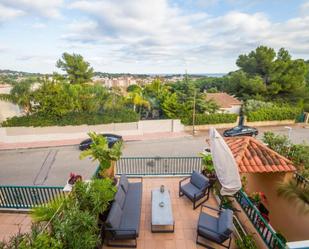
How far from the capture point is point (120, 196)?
5766 millimetres

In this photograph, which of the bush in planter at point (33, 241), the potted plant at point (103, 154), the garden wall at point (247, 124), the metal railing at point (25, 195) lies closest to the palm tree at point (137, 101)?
the garden wall at point (247, 124)

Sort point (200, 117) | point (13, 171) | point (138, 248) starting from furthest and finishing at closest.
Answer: point (200, 117) → point (13, 171) → point (138, 248)

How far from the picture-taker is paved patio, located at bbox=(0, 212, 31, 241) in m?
6.09

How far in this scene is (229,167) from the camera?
5.06 m

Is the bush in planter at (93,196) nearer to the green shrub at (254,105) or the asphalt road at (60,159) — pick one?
the asphalt road at (60,159)

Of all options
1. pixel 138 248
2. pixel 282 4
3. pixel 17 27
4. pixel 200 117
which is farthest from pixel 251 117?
pixel 17 27

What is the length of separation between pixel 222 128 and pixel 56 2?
59.4 ft

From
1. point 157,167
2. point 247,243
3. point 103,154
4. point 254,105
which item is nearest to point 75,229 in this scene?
point 103,154

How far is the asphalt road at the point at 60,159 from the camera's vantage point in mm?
11438

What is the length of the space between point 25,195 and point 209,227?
6534 mm

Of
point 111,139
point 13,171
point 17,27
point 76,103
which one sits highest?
point 17,27

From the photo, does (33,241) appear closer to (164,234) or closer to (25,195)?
(164,234)

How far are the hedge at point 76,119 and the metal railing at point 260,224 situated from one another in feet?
46.7

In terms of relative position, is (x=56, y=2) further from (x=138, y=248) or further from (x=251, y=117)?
(x=251, y=117)
